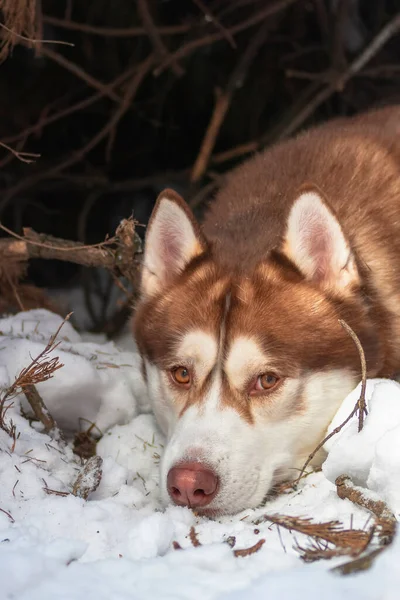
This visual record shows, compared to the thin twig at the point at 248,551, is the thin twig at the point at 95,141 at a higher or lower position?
higher

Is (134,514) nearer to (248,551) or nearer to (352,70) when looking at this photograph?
(248,551)

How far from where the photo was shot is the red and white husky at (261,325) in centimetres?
284

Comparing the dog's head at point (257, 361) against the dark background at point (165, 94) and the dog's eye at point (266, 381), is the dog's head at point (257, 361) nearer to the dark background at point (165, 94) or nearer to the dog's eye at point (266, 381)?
the dog's eye at point (266, 381)

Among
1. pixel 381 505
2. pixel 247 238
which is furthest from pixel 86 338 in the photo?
pixel 381 505

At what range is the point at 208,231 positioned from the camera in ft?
12.3

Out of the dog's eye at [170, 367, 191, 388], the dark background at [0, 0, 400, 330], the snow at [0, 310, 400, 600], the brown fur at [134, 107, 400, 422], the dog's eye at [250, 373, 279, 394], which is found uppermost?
the dark background at [0, 0, 400, 330]

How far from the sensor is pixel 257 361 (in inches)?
115

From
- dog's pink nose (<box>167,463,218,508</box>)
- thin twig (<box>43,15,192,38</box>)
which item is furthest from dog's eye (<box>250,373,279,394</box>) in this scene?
thin twig (<box>43,15,192,38</box>)

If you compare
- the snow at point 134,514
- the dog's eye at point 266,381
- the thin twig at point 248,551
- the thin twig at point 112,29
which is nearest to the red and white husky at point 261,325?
the dog's eye at point 266,381

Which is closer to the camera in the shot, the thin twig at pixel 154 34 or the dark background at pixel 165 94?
the thin twig at pixel 154 34

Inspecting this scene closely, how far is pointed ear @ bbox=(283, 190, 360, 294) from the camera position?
3.03 metres

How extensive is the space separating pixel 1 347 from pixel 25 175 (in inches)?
105

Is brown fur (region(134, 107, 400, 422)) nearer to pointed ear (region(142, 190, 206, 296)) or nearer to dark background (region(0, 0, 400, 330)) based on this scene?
pointed ear (region(142, 190, 206, 296))

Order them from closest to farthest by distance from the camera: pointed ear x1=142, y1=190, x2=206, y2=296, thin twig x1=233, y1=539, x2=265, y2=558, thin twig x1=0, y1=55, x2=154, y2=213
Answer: thin twig x1=233, y1=539, x2=265, y2=558 → pointed ear x1=142, y1=190, x2=206, y2=296 → thin twig x1=0, y1=55, x2=154, y2=213
